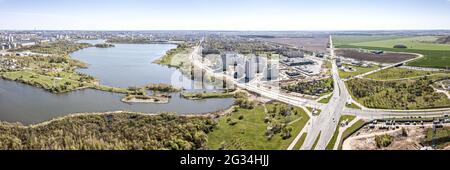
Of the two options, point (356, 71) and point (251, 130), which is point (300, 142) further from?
point (356, 71)

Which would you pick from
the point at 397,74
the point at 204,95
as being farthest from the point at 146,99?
the point at 397,74

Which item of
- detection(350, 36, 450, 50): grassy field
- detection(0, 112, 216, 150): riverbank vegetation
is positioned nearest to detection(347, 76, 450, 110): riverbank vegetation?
detection(0, 112, 216, 150): riverbank vegetation

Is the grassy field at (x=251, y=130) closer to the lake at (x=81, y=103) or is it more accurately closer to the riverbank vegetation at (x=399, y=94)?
the lake at (x=81, y=103)

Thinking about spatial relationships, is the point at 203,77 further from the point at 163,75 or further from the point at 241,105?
the point at 241,105

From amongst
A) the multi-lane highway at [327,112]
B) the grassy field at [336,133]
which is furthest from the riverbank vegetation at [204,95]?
the grassy field at [336,133]

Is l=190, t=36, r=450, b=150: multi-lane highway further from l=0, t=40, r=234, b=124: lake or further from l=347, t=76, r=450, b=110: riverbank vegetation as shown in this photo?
l=0, t=40, r=234, b=124: lake
